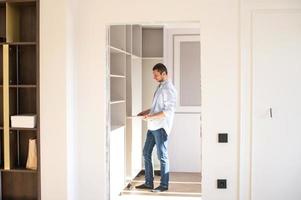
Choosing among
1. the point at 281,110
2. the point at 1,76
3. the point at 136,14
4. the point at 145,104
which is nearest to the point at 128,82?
the point at 145,104

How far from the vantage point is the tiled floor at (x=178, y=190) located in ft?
12.8

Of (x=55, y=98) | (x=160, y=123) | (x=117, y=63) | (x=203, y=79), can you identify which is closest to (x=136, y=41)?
(x=117, y=63)

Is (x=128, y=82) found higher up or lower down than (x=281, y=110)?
higher up

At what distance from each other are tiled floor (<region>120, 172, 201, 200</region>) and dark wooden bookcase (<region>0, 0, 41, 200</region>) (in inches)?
41.7

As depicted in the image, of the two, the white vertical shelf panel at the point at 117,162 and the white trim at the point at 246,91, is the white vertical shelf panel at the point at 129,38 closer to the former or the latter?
the white vertical shelf panel at the point at 117,162

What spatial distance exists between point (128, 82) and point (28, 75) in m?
1.19

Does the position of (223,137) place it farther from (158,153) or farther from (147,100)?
(147,100)

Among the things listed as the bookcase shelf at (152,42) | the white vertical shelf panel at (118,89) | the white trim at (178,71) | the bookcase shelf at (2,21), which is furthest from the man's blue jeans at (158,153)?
the bookcase shelf at (2,21)

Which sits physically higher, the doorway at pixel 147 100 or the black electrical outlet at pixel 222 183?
the doorway at pixel 147 100

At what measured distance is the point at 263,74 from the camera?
10.9 ft

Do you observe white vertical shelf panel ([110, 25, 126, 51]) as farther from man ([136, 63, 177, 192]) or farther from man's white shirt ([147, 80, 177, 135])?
man's white shirt ([147, 80, 177, 135])

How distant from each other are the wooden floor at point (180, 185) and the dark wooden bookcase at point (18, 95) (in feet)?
3.67

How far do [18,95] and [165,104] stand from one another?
4.90ft

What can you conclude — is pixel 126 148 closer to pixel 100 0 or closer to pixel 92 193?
pixel 92 193
